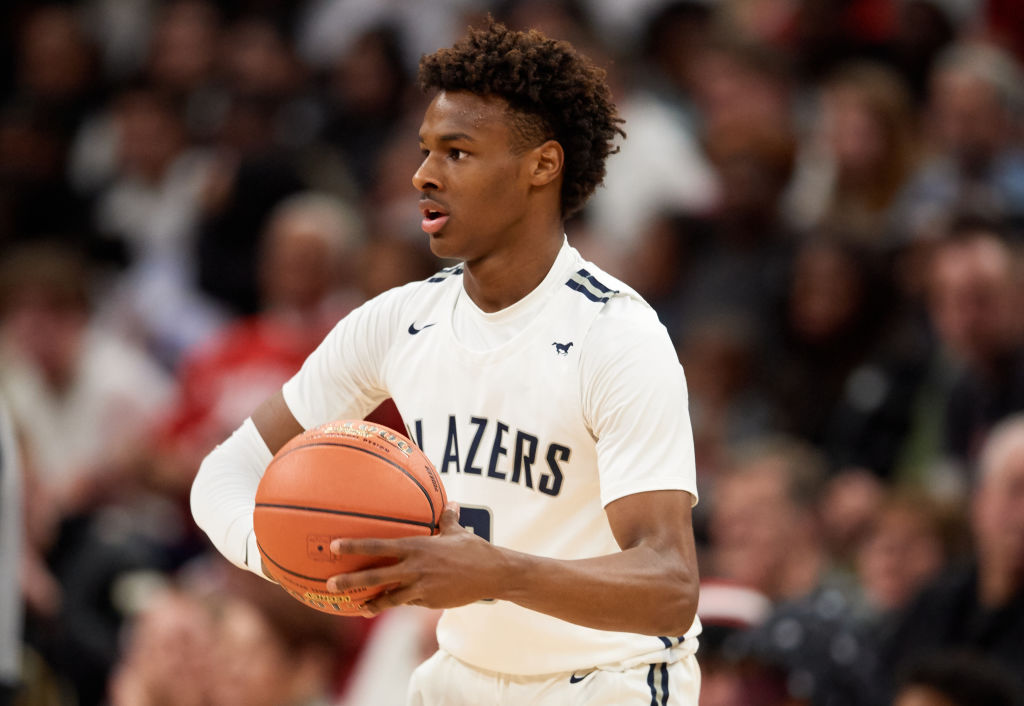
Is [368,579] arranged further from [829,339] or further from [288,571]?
[829,339]

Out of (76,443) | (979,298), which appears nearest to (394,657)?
(979,298)

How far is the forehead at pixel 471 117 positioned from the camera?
12.7 feet

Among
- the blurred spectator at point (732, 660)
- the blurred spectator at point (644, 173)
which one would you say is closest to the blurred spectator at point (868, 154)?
the blurred spectator at point (644, 173)

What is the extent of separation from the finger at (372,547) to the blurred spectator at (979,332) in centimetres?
480

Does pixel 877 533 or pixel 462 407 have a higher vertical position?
pixel 462 407

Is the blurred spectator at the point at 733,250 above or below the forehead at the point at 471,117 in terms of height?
below

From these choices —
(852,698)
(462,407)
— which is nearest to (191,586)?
(852,698)

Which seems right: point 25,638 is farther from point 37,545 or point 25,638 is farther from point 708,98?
point 708,98

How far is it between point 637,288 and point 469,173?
5227mm

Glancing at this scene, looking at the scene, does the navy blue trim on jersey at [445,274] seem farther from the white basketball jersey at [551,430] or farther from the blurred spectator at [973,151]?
the blurred spectator at [973,151]

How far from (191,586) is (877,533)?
3418mm

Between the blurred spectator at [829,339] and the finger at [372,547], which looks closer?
the finger at [372,547]

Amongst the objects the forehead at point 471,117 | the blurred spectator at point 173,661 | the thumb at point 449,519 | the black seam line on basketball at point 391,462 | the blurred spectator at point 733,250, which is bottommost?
the blurred spectator at point 173,661

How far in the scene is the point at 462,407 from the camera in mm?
3969
